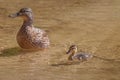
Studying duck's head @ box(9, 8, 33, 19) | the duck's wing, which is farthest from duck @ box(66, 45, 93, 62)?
A: duck's head @ box(9, 8, 33, 19)

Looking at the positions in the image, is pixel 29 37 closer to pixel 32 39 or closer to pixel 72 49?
pixel 32 39

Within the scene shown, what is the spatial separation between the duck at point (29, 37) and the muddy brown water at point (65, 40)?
0.37 feet

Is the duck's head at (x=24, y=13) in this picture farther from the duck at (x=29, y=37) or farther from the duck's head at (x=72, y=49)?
the duck's head at (x=72, y=49)

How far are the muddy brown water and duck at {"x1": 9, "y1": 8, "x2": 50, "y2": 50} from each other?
0.11 meters

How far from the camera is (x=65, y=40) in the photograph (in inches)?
334

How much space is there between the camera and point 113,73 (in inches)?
276

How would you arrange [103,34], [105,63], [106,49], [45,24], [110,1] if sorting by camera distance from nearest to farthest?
[105,63]
[106,49]
[103,34]
[45,24]
[110,1]

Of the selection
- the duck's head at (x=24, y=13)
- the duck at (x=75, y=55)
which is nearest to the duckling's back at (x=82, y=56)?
the duck at (x=75, y=55)

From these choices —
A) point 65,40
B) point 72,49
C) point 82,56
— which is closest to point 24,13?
point 65,40

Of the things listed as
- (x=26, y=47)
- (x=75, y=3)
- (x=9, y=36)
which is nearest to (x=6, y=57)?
(x=26, y=47)

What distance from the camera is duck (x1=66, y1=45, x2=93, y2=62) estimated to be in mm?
7542

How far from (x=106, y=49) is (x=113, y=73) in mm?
983

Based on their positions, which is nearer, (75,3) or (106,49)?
(106,49)

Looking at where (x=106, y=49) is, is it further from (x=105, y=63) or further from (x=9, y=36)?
(x=9, y=36)
